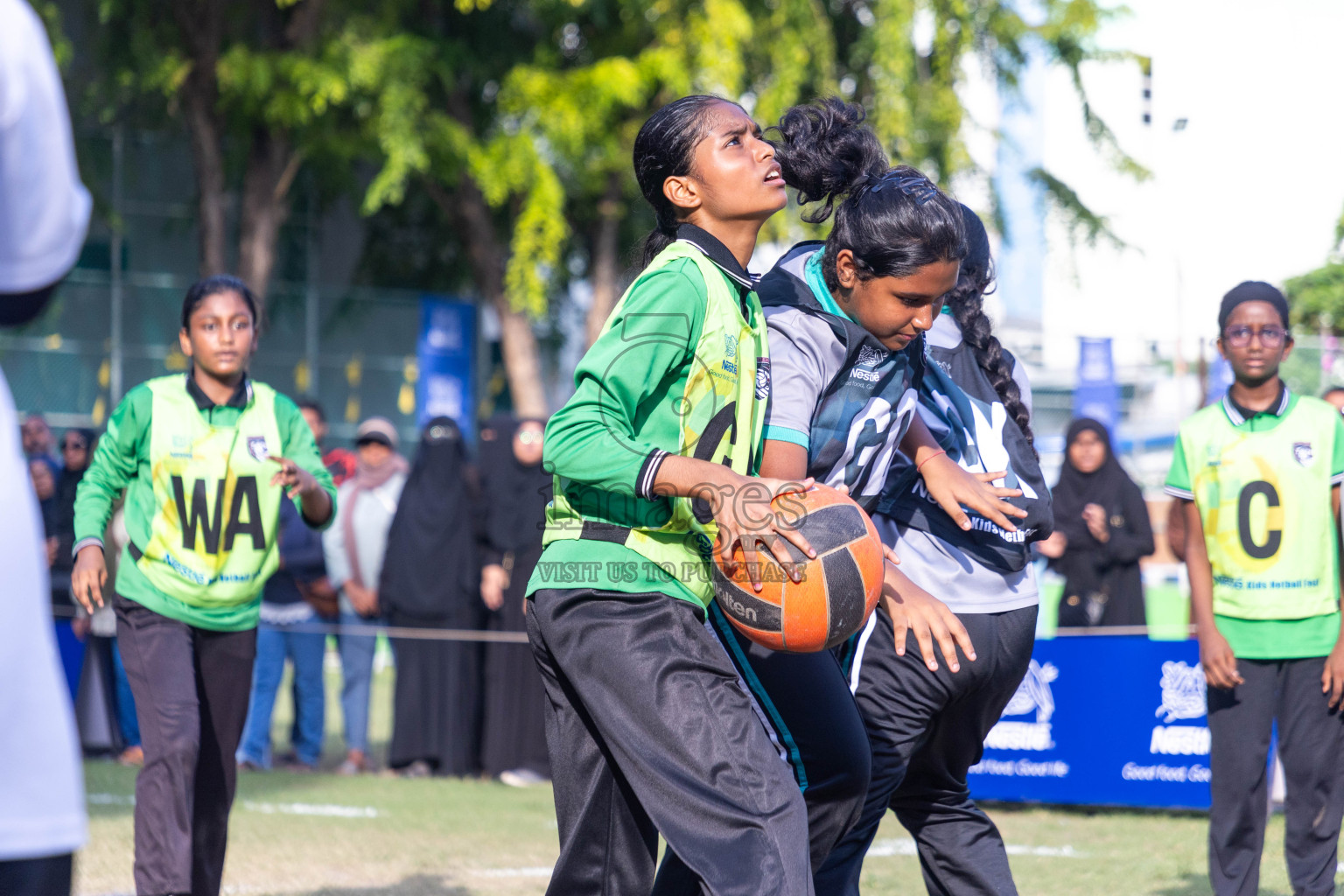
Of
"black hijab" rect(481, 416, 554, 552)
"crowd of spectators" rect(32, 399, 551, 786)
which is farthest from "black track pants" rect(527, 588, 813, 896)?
"black hijab" rect(481, 416, 554, 552)

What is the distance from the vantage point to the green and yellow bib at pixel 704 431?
128 inches

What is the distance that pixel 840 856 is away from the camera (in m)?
3.96

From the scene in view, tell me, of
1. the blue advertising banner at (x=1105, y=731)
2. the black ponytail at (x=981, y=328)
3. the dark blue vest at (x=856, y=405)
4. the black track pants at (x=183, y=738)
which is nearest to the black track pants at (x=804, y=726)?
the dark blue vest at (x=856, y=405)

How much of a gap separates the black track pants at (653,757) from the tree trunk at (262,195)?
15.8 meters

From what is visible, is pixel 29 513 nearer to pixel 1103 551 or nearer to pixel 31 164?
Result: pixel 31 164

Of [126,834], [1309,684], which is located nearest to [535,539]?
[126,834]

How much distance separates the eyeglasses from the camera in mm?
5520

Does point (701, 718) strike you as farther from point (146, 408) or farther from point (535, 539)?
point (535, 539)

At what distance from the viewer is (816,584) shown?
3.13m

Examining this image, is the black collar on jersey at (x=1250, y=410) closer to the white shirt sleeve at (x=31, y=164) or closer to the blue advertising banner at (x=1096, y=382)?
the white shirt sleeve at (x=31, y=164)

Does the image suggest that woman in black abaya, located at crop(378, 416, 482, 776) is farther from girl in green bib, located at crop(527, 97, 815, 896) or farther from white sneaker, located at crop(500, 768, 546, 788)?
girl in green bib, located at crop(527, 97, 815, 896)

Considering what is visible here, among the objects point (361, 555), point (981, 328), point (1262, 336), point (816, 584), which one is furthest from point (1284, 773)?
point (361, 555)

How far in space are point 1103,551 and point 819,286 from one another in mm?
6759

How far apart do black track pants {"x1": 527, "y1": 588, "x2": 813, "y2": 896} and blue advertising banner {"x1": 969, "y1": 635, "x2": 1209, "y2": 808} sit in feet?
18.5
